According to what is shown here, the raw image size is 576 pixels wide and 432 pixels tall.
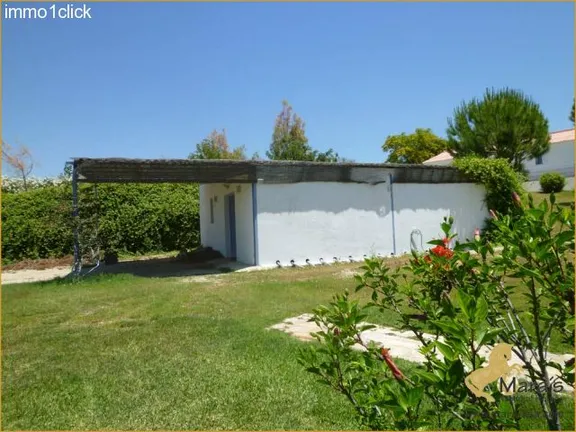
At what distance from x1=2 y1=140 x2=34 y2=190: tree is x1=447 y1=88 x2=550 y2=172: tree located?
32644 millimetres

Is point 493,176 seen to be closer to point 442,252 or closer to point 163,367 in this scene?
point 163,367

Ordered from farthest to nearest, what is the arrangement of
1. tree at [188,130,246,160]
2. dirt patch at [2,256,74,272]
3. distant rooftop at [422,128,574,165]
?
tree at [188,130,246,160] < distant rooftop at [422,128,574,165] < dirt patch at [2,256,74,272]

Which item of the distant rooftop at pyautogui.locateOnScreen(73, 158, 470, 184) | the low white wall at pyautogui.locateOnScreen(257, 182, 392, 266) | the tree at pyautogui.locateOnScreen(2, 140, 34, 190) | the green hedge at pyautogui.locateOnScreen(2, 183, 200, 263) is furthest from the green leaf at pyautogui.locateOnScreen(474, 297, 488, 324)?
the tree at pyautogui.locateOnScreen(2, 140, 34, 190)

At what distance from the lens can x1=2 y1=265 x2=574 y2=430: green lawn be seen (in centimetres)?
352

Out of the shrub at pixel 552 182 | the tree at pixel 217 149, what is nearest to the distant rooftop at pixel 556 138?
the shrub at pixel 552 182

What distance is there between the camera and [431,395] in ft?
5.39

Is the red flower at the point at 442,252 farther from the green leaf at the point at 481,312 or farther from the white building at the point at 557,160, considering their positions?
the white building at the point at 557,160

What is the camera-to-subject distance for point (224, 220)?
55.6ft

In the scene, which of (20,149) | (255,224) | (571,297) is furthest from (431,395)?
(20,149)

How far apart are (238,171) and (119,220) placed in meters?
7.83

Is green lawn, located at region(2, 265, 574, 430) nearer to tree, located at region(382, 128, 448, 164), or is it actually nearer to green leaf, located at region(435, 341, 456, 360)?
green leaf, located at region(435, 341, 456, 360)

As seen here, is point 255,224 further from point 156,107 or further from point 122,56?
point 122,56

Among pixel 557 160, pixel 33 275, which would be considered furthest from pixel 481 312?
pixel 557 160

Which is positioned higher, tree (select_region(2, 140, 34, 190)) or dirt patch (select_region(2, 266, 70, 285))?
tree (select_region(2, 140, 34, 190))
